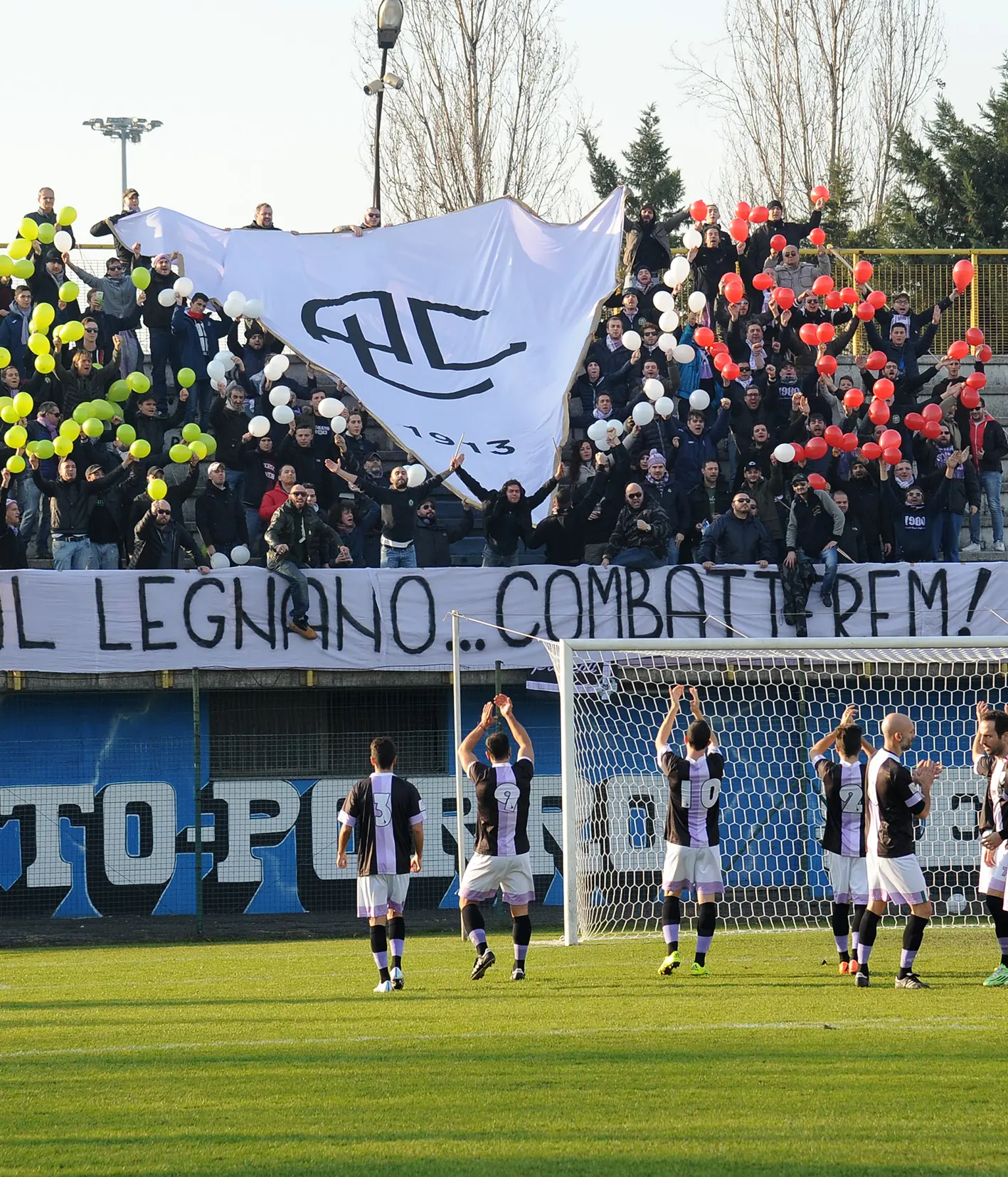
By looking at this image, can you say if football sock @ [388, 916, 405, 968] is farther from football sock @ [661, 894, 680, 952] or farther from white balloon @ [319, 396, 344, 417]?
white balloon @ [319, 396, 344, 417]

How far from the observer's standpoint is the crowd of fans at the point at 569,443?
1742cm

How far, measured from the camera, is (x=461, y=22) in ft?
110

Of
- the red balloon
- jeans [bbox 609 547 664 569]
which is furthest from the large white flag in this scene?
the red balloon

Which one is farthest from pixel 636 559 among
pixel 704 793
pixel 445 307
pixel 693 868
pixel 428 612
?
pixel 693 868

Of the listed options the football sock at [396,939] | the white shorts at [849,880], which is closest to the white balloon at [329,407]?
the football sock at [396,939]

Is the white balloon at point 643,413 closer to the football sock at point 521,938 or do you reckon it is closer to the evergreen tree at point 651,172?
the football sock at point 521,938

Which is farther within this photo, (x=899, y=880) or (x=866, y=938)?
(x=866, y=938)

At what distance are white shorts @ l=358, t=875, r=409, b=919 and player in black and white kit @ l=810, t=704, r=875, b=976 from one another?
10.1 ft

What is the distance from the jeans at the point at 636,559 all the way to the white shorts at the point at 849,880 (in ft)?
20.9

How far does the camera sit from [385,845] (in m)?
11.2

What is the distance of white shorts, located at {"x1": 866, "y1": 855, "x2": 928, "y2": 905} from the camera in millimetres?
10828

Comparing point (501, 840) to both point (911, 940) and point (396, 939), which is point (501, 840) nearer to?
point (396, 939)

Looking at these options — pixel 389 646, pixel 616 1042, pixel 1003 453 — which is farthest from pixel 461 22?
pixel 616 1042

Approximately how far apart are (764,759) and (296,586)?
5.18 m
